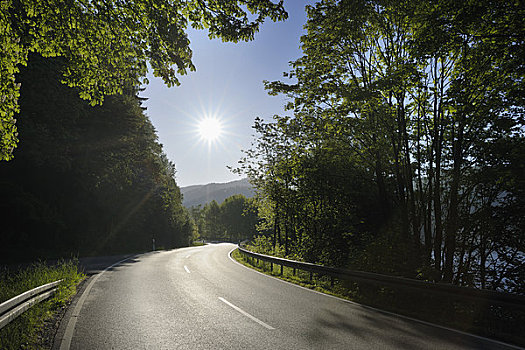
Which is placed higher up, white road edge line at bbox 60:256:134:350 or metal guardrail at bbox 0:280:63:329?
metal guardrail at bbox 0:280:63:329

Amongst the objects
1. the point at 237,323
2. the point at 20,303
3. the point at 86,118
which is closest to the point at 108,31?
the point at 20,303

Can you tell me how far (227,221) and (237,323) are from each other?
309 feet

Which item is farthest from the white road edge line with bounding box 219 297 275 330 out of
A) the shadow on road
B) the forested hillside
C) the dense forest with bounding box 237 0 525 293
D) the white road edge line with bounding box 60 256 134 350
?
the forested hillside

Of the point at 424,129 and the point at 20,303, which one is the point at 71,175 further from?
the point at 424,129

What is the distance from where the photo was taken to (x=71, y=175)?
77.3 feet

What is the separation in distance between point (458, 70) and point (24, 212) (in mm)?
24153

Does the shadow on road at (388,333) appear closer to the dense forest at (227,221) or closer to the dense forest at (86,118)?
the dense forest at (86,118)

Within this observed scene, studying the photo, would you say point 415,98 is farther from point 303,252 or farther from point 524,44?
point 303,252

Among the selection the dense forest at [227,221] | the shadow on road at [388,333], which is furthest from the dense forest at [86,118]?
the dense forest at [227,221]

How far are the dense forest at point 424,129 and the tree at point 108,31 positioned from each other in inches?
167

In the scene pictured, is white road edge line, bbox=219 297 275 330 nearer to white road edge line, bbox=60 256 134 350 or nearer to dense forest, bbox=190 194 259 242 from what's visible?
white road edge line, bbox=60 256 134 350

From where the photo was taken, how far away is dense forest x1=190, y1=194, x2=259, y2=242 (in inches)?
3552

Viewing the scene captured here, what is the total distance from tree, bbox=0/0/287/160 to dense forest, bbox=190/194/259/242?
80.0m

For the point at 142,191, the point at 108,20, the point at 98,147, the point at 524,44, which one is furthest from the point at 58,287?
the point at 142,191
